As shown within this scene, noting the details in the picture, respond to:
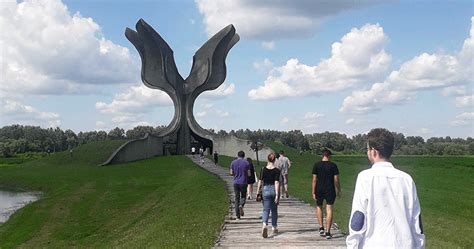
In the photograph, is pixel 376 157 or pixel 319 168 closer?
pixel 376 157

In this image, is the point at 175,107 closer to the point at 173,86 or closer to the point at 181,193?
the point at 173,86

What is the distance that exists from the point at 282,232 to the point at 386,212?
6.50 m

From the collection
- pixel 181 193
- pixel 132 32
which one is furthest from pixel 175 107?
pixel 181 193

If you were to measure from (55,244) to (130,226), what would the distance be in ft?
7.68

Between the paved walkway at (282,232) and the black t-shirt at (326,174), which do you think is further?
the black t-shirt at (326,174)

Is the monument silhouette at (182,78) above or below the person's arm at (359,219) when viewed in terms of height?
above

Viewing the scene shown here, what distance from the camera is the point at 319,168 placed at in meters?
9.27

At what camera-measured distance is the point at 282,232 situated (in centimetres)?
1019

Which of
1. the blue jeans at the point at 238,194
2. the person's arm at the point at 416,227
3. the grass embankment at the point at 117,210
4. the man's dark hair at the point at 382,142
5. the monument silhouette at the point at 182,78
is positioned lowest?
the grass embankment at the point at 117,210

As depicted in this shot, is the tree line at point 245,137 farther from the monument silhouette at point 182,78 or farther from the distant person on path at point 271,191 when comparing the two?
the distant person on path at point 271,191

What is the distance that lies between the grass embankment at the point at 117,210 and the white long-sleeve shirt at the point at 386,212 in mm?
5817

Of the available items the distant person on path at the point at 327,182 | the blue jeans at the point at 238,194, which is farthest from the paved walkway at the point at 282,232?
the distant person on path at the point at 327,182

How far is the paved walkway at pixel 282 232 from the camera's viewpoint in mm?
9062

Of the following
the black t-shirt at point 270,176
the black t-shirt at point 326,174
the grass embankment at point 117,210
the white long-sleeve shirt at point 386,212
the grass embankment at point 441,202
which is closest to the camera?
the white long-sleeve shirt at point 386,212
